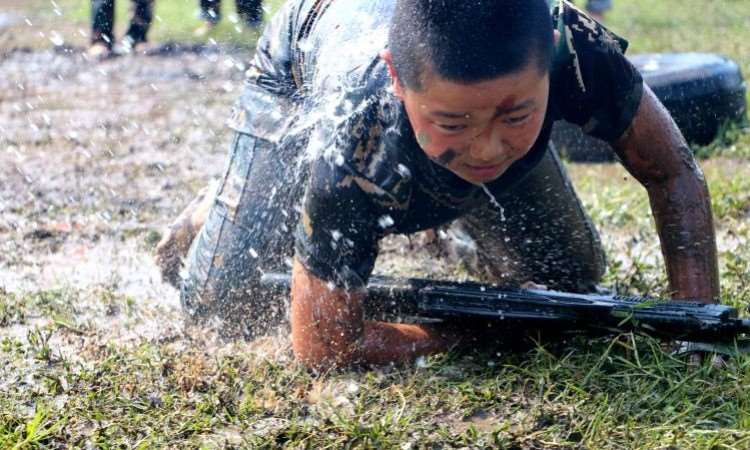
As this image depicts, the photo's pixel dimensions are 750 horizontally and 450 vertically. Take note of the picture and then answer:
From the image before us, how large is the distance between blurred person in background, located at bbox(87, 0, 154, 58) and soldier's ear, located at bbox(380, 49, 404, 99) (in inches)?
247

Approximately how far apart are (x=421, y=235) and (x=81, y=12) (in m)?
7.51

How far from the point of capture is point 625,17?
34.9 ft

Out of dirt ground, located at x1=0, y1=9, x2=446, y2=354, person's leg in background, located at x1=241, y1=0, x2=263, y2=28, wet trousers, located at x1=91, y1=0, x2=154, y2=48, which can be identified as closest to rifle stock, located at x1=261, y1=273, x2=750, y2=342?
dirt ground, located at x1=0, y1=9, x2=446, y2=354

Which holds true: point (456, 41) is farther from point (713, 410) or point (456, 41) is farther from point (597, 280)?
point (597, 280)

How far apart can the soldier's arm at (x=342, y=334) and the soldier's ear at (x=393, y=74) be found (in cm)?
58

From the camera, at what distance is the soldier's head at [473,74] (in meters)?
2.81

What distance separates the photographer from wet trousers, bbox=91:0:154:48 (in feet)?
29.4

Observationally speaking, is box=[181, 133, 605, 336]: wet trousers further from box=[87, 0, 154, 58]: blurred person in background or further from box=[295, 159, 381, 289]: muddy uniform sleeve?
box=[87, 0, 154, 58]: blurred person in background

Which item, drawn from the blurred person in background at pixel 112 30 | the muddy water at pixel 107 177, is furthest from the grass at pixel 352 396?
the blurred person in background at pixel 112 30

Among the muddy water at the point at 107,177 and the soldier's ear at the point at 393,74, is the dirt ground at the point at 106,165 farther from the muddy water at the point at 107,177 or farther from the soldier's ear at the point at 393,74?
the soldier's ear at the point at 393,74

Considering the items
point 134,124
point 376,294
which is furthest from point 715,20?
point 376,294

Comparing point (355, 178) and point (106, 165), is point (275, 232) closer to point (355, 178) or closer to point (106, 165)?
point (355, 178)

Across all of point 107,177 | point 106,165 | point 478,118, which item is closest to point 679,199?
point 478,118

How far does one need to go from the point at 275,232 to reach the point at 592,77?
132 centimetres
